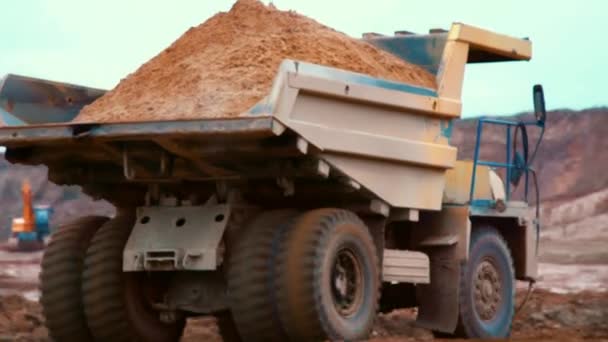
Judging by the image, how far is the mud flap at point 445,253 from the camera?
1397 cm

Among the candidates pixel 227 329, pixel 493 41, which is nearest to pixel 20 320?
pixel 227 329

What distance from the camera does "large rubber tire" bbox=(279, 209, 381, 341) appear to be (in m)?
11.6

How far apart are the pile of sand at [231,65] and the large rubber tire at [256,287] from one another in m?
1.09

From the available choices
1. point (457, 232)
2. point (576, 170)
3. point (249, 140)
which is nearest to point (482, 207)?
point (457, 232)

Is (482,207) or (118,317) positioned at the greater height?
(482,207)

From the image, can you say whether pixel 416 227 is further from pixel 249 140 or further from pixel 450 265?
pixel 249 140

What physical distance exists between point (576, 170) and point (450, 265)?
1272 inches

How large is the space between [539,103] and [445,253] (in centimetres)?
185

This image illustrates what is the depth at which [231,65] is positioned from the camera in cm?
1230

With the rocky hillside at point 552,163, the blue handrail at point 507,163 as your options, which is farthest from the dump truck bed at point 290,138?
the rocky hillside at point 552,163

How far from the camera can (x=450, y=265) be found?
46.0 ft

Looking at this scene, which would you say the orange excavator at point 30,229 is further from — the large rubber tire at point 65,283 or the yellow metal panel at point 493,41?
the large rubber tire at point 65,283

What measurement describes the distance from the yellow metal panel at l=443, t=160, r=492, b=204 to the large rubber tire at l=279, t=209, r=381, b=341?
1.82 meters

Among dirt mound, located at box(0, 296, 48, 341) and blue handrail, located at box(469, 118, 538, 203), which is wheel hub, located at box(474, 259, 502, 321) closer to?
blue handrail, located at box(469, 118, 538, 203)
